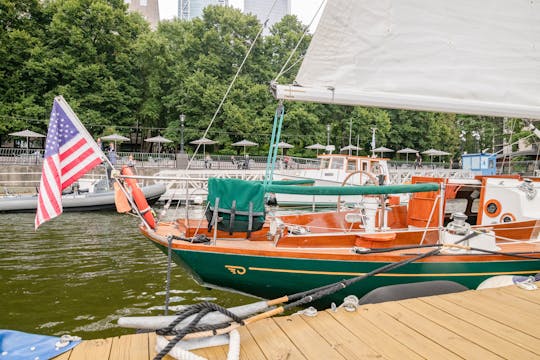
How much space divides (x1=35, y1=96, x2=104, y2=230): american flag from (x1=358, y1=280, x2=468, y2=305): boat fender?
4052 millimetres

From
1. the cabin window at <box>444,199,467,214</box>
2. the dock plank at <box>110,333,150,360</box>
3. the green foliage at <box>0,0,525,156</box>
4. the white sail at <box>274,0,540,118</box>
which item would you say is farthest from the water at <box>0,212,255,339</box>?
the green foliage at <box>0,0,525,156</box>

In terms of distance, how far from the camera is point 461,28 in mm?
5785

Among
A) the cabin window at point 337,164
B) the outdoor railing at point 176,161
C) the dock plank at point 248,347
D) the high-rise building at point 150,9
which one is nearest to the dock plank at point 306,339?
the dock plank at point 248,347

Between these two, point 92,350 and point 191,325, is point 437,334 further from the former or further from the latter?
point 92,350

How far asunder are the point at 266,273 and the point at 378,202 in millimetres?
2107

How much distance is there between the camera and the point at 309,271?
5.14 meters

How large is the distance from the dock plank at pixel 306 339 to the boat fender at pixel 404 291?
1215 millimetres

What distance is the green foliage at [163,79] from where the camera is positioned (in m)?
33.3

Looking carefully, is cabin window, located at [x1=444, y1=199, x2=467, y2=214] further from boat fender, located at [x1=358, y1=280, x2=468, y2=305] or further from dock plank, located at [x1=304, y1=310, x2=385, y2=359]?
dock plank, located at [x1=304, y1=310, x2=385, y2=359]

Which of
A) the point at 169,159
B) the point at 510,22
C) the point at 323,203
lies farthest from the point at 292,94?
the point at 169,159

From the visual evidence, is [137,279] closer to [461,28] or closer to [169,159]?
[461,28]

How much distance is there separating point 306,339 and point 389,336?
592 millimetres

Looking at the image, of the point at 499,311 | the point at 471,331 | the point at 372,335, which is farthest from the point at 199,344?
the point at 499,311

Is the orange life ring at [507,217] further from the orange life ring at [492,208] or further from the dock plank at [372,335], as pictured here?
the dock plank at [372,335]
